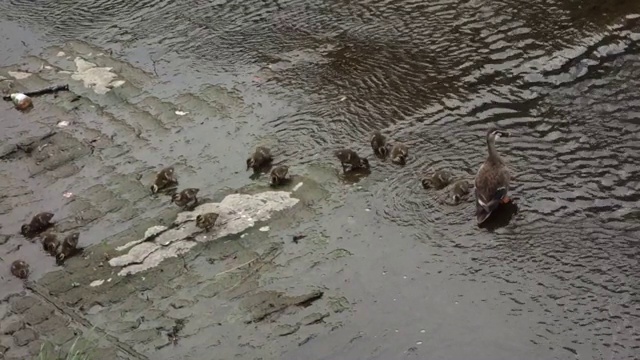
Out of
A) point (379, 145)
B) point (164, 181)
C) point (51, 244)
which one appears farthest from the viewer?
point (164, 181)

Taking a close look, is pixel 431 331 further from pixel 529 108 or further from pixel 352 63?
pixel 352 63

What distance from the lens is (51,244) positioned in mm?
7926

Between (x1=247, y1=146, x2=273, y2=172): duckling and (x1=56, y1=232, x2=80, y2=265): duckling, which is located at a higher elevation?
(x1=247, y1=146, x2=273, y2=172): duckling

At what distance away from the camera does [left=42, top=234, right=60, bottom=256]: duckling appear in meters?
7.91

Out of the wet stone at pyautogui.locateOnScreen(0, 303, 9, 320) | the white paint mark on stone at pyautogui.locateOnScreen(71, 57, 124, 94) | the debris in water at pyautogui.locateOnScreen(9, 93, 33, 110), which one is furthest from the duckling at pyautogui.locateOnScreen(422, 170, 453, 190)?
the debris in water at pyautogui.locateOnScreen(9, 93, 33, 110)

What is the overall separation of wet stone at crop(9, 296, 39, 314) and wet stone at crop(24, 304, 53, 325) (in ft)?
0.20

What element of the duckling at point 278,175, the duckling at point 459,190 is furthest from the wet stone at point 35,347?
the duckling at point 459,190

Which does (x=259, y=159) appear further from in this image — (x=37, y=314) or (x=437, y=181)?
(x=37, y=314)

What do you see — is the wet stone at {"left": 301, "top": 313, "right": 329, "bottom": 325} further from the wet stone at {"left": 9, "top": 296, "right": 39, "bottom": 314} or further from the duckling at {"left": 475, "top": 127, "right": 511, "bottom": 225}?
the wet stone at {"left": 9, "top": 296, "right": 39, "bottom": 314}

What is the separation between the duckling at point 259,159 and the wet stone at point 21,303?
252 cm

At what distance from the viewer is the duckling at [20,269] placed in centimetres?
768

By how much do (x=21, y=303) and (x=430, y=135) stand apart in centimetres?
433

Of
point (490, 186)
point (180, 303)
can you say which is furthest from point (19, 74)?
point (490, 186)

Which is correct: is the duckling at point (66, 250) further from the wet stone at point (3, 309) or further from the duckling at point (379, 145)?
the duckling at point (379, 145)
